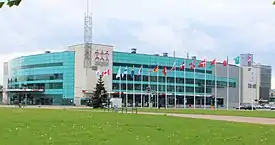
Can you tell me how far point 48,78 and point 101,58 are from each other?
17481 mm

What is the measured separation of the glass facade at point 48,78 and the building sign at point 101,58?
7466 millimetres

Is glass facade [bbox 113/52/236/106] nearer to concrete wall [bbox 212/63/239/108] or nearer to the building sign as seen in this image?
concrete wall [bbox 212/63/239/108]

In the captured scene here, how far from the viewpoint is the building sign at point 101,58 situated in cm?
13323

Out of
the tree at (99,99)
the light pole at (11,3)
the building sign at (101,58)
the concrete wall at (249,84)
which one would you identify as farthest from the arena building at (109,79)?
the light pole at (11,3)

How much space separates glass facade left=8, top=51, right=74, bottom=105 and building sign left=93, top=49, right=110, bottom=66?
7.47m

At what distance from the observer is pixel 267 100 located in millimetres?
178500

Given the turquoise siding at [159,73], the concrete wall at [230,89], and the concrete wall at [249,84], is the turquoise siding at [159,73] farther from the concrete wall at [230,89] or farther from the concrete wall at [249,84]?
the concrete wall at [249,84]

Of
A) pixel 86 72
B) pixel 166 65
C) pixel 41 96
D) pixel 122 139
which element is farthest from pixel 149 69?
pixel 122 139

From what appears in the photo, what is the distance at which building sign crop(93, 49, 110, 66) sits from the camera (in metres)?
133

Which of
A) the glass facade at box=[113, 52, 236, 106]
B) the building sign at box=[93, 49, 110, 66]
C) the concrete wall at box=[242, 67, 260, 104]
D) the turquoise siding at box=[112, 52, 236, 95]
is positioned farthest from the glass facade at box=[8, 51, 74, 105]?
the concrete wall at box=[242, 67, 260, 104]

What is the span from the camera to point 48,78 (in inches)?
5443

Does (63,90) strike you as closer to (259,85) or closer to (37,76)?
(37,76)

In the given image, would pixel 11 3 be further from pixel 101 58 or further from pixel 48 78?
pixel 48 78

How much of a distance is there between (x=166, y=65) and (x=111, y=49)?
2064 centimetres
